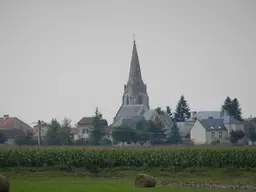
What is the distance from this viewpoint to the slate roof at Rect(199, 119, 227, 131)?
14450 cm

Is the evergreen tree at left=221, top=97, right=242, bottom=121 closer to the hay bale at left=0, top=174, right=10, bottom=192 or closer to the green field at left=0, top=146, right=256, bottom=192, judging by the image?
the green field at left=0, top=146, right=256, bottom=192

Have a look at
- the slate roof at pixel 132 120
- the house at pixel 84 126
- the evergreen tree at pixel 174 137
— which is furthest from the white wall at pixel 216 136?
the house at pixel 84 126

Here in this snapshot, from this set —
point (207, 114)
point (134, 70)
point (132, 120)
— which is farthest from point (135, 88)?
point (132, 120)

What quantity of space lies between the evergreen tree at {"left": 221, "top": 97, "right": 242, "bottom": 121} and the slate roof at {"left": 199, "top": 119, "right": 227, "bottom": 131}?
1060 inches

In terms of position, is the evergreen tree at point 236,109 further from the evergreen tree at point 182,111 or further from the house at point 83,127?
the house at point 83,127

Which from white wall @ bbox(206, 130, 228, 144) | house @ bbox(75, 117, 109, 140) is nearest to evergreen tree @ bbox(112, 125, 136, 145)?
white wall @ bbox(206, 130, 228, 144)

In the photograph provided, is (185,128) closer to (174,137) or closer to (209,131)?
(174,137)

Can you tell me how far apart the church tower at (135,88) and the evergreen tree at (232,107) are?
24.9m

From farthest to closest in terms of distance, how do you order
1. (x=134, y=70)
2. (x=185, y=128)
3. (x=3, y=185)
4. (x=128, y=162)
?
(x=134, y=70) < (x=185, y=128) < (x=128, y=162) < (x=3, y=185)

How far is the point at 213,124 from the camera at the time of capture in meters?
147

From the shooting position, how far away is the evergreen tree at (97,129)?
13750cm

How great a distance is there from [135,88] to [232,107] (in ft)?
98.9

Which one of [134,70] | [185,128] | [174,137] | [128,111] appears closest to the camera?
[174,137]

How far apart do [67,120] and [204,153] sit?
91.9 metres
